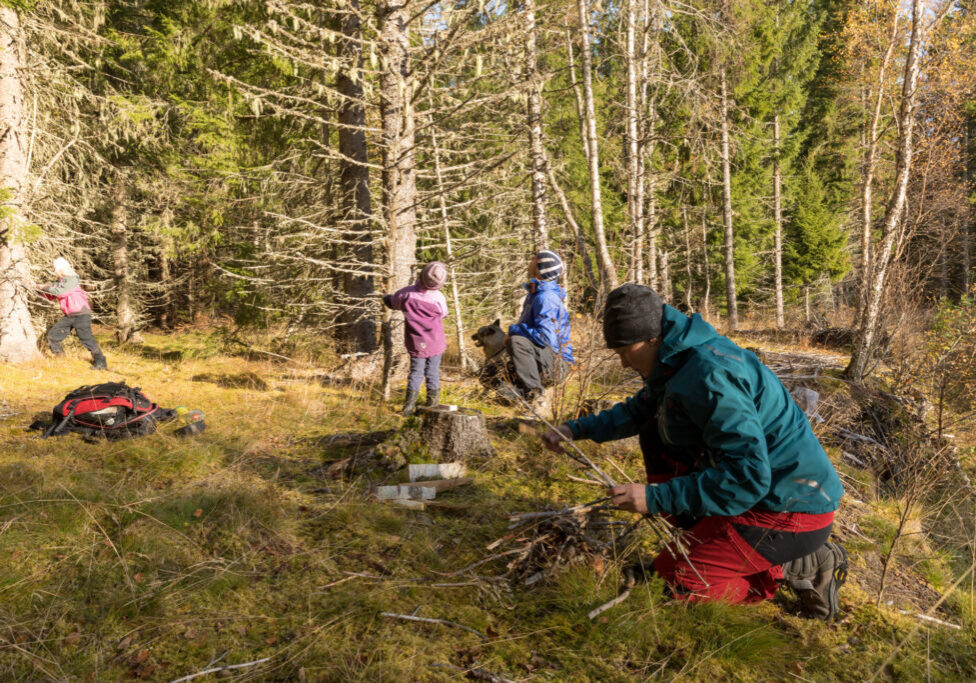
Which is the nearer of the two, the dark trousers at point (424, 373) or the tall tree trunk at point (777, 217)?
the dark trousers at point (424, 373)

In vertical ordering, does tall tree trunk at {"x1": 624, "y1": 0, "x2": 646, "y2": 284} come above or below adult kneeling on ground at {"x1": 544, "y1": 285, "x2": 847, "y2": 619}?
above

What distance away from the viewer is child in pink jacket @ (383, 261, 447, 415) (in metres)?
5.86

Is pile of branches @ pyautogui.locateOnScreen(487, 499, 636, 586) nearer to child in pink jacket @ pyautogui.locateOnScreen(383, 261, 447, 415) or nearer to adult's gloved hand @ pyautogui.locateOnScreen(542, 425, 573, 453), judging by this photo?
adult's gloved hand @ pyautogui.locateOnScreen(542, 425, 573, 453)

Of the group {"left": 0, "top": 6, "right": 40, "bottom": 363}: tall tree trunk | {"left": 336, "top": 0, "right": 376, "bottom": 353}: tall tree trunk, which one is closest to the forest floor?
{"left": 336, "top": 0, "right": 376, "bottom": 353}: tall tree trunk

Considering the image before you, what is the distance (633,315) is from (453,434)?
2.45 metres

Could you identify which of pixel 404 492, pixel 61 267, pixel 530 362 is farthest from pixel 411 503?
pixel 61 267

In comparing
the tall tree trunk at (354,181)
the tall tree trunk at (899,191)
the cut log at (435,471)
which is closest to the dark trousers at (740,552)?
the cut log at (435,471)

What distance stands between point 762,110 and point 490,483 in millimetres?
21668

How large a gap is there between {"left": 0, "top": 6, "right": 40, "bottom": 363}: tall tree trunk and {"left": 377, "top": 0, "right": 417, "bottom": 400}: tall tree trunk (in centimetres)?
711

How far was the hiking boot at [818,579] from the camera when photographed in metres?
2.58

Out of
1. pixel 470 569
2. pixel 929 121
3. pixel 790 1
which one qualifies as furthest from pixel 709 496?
pixel 790 1

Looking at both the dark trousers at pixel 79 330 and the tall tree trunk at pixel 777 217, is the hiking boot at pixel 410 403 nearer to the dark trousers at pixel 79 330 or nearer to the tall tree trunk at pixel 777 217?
the dark trousers at pixel 79 330

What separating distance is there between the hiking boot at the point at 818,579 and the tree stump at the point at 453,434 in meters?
2.56

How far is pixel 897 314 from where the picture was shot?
9391mm
